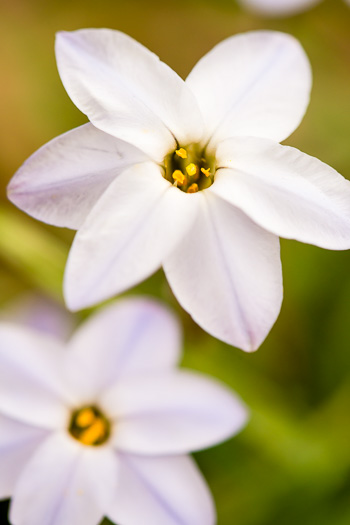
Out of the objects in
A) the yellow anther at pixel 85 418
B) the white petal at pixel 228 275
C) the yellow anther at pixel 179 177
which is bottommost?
the yellow anther at pixel 85 418

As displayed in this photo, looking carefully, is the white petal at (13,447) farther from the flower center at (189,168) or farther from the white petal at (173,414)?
the flower center at (189,168)

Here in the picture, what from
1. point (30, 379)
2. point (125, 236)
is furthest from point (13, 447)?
point (125, 236)

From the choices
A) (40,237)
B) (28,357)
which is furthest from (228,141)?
(40,237)

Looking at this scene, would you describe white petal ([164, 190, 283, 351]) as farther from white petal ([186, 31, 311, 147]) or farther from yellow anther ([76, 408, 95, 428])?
yellow anther ([76, 408, 95, 428])

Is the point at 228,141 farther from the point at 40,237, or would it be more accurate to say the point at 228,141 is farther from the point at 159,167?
the point at 40,237

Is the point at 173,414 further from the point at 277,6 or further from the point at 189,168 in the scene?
the point at 277,6

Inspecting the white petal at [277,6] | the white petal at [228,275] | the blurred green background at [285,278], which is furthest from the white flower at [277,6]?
the white petal at [228,275]

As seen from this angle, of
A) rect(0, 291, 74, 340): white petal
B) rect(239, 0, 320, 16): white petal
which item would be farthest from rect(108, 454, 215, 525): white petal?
rect(239, 0, 320, 16): white petal
